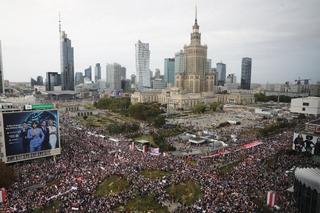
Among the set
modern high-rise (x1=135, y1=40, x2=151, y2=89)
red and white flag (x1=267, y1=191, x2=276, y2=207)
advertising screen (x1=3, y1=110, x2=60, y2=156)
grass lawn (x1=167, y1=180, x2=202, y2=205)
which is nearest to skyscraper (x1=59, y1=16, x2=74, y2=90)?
modern high-rise (x1=135, y1=40, x2=151, y2=89)

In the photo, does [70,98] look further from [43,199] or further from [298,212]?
[298,212]

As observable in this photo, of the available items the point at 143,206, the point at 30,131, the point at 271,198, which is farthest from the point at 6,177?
the point at 271,198

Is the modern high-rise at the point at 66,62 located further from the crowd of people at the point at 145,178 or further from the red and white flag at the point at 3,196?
the red and white flag at the point at 3,196

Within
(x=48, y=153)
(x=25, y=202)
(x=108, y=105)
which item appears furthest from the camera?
(x=108, y=105)

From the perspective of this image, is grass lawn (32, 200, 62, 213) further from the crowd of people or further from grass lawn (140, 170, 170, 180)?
grass lawn (140, 170, 170, 180)

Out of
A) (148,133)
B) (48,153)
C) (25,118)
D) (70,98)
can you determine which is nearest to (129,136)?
(148,133)

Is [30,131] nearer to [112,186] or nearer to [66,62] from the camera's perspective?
[112,186]

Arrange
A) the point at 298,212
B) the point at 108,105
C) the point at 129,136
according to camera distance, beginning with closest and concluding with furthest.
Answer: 1. the point at 298,212
2. the point at 129,136
3. the point at 108,105
